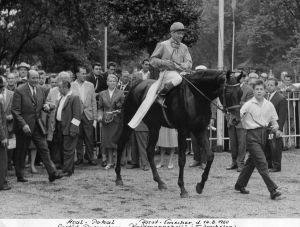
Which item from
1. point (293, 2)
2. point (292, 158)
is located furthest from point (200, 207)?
point (293, 2)

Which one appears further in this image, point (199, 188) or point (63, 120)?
point (63, 120)

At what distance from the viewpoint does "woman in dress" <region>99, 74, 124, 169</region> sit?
42.5 ft

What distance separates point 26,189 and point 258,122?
420 cm

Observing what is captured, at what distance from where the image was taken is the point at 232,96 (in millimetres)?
9125

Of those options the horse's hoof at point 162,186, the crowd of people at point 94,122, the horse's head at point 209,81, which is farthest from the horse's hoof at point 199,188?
the horse's head at point 209,81

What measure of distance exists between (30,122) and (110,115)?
8.25ft

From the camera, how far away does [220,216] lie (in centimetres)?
788

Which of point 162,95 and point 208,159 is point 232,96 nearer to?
point 208,159

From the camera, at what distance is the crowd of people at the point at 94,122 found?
9.65 metres

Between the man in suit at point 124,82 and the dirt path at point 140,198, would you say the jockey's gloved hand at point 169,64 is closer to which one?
the dirt path at point 140,198

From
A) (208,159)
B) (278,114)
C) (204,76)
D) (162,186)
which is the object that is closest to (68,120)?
(162,186)

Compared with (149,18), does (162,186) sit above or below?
below

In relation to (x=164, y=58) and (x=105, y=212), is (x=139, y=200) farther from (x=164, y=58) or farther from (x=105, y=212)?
(x=164, y=58)

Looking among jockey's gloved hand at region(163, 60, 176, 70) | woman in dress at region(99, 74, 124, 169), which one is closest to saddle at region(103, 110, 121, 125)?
woman in dress at region(99, 74, 124, 169)
